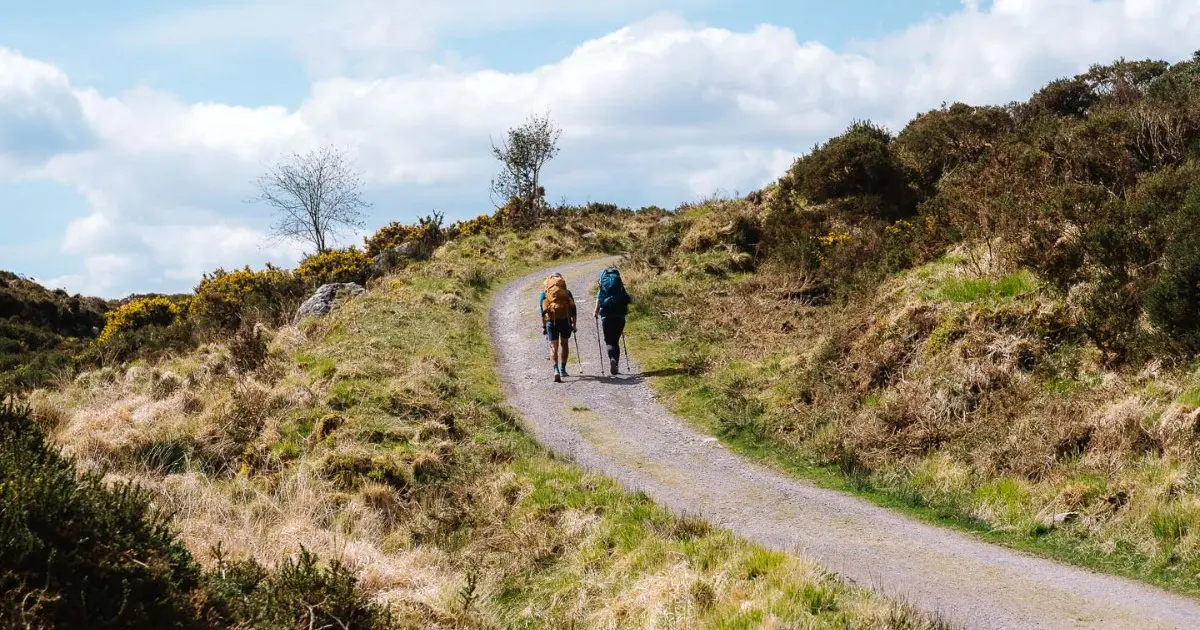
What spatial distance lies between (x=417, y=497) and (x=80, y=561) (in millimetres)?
5383

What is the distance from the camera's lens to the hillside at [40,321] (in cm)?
3173

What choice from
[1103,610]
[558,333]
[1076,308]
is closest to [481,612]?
[1103,610]

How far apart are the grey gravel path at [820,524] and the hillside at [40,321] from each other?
21.0 m

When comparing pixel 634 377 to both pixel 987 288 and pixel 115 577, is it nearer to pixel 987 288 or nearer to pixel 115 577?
pixel 987 288

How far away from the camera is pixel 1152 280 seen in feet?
32.4

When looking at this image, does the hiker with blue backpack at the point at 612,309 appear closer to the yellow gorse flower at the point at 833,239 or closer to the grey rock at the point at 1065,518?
the yellow gorse flower at the point at 833,239

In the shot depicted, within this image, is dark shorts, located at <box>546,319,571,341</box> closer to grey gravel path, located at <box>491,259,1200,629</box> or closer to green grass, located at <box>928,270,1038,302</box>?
A: grey gravel path, located at <box>491,259,1200,629</box>

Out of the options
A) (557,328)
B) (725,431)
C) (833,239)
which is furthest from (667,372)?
(833,239)

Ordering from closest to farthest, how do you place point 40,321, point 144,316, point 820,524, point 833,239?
point 820,524, point 833,239, point 144,316, point 40,321

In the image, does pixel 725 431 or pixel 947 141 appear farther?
pixel 947 141

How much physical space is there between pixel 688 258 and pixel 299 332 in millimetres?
10032

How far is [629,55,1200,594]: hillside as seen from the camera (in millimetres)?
8102

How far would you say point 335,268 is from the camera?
102ft

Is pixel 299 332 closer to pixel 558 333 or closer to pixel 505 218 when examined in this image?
pixel 558 333
